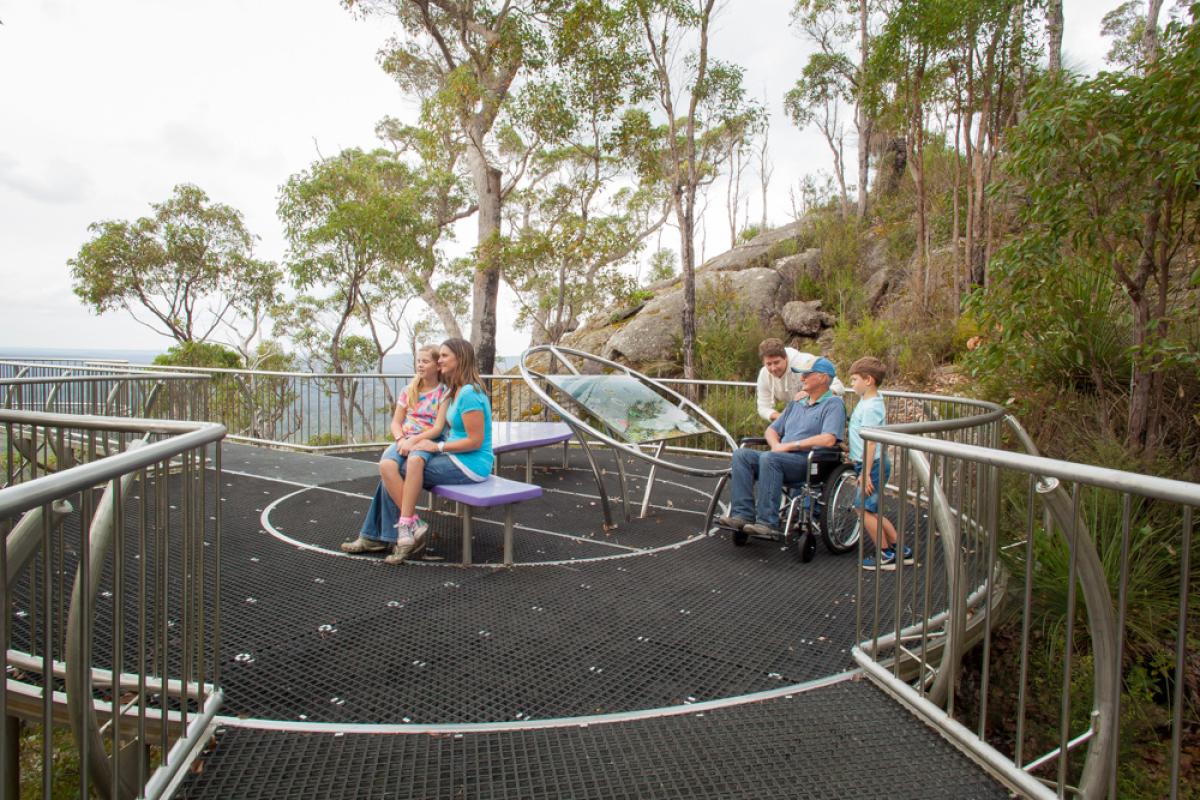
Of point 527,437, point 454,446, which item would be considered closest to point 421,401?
point 454,446

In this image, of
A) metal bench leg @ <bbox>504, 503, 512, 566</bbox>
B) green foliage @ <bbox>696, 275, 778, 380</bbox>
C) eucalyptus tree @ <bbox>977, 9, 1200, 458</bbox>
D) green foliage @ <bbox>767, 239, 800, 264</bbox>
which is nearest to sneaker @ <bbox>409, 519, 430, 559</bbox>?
metal bench leg @ <bbox>504, 503, 512, 566</bbox>

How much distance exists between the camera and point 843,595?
386 cm

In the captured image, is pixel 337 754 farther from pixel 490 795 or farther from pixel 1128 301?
pixel 1128 301

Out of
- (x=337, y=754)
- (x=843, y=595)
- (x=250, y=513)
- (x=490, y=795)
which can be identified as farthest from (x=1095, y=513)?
(x=250, y=513)

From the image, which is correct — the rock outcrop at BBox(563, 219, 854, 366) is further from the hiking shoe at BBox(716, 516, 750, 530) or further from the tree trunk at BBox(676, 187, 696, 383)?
the hiking shoe at BBox(716, 516, 750, 530)

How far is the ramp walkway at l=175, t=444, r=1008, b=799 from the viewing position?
2.12m

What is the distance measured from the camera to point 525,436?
6.46 meters

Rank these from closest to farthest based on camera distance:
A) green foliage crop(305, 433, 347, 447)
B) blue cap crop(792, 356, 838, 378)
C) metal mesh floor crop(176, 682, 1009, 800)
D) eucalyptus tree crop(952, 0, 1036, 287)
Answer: metal mesh floor crop(176, 682, 1009, 800)
blue cap crop(792, 356, 838, 378)
green foliage crop(305, 433, 347, 447)
eucalyptus tree crop(952, 0, 1036, 287)

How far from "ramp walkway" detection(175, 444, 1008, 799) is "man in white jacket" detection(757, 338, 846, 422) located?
128 cm

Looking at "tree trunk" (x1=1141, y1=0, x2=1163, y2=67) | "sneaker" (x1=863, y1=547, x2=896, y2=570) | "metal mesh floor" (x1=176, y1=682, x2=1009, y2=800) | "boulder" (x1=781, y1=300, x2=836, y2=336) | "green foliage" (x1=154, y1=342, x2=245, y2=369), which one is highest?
"tree trunk" (x1=1141, y1=0, x2=1163, y2=67)

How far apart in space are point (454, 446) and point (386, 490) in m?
0.52

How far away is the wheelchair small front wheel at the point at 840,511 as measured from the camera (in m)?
4.49

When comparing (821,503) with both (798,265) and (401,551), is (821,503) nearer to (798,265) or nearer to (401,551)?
(401,551)

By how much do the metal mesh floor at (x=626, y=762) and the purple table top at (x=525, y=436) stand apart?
11.2 ft
